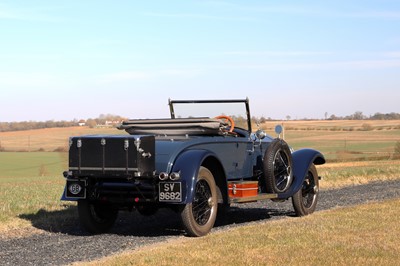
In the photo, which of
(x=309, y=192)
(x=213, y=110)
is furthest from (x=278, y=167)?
(x=213, y=110)

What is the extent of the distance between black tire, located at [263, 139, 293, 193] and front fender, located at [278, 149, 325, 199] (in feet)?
0.36

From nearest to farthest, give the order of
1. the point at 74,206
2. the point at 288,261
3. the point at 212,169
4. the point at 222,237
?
the point at 288,261
the point at 222,237
the point at 212,169
the point at 74,206

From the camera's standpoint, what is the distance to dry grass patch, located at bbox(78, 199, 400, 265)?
655cm

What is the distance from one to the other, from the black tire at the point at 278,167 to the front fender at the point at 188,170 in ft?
5.87

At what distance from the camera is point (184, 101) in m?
11.3

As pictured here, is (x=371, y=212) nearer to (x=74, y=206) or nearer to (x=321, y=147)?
(x=74, y=206)

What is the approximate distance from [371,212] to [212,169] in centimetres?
293

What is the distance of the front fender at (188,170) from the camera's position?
8.31 metres

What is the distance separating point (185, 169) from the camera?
8359 mm

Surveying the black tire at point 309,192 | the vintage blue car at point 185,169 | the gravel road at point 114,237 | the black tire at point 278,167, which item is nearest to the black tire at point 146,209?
the vintage blue car at point 185,169

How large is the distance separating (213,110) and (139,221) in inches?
89.4

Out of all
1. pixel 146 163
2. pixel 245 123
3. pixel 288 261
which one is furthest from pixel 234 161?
pixel 288 261

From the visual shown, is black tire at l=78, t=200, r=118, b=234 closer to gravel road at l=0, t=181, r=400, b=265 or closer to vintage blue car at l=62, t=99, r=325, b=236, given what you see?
vintage blue car at l=62, t=99, r=325, b=236

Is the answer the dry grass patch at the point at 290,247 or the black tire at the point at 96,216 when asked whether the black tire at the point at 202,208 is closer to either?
the dry grass patch at the point at 290,247
